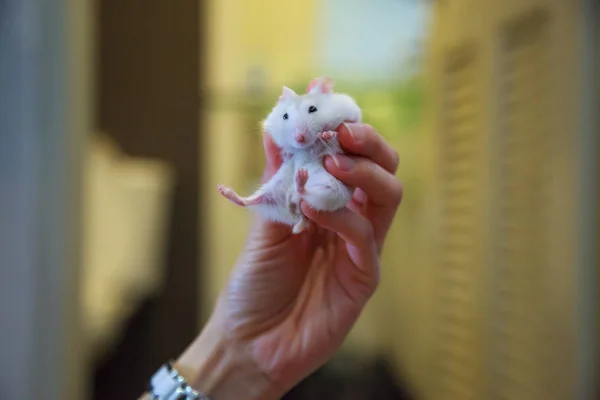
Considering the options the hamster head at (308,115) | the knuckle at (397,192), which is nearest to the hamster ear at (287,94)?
the hamster head at (308,115)

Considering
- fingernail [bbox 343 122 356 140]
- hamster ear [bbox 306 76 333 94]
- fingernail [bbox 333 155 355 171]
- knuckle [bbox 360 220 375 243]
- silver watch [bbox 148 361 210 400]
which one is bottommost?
silver watch [bbox 148 361 210 400]

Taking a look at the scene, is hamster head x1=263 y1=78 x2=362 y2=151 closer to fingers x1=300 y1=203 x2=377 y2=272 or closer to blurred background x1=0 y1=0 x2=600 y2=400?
fingers x1=300 y1=203 x2=377 y2=272

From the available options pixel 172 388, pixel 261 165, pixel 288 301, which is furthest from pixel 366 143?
pixel 261 165

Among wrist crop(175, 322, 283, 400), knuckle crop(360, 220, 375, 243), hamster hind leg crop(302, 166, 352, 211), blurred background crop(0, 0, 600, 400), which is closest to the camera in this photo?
hamster hind leg crop(302, 166, 352, 211)

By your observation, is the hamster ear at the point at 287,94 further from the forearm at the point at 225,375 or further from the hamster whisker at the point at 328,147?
the forearm at the point at 225,375

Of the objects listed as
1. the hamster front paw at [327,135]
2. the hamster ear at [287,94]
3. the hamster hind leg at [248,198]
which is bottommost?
the hamster hind leg at [248,198]

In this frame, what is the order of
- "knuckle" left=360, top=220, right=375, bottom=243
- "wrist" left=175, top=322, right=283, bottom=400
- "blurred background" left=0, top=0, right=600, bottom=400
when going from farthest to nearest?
A: "blurred background" left=0, top=0, right=600, bottom=400 → "wrist" left=175, top=322, right=283, bottom=400 → "knuckle" left=360, top=220, right=375, bottom=243

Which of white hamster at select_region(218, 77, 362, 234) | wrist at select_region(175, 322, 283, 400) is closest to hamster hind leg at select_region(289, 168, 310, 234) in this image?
white hamster at select_region(218, 77, 362, 234)
